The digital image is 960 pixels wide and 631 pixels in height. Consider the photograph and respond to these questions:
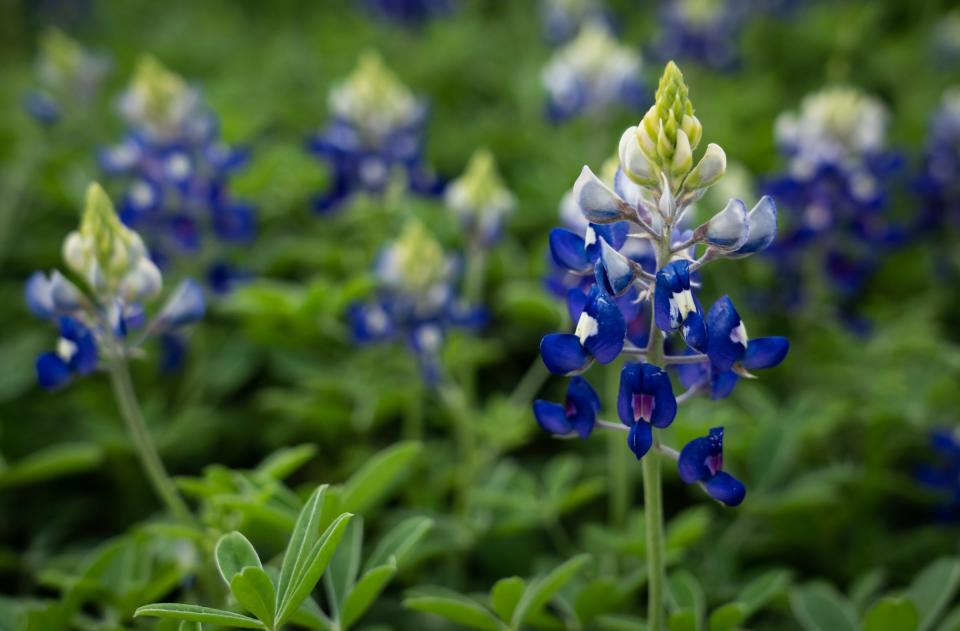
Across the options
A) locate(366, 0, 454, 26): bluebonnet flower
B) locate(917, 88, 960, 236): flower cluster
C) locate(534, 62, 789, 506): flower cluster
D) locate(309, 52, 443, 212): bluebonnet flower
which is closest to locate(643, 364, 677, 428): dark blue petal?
locate(534, 62, 789, 506): flower cluster

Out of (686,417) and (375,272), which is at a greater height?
(375,272)

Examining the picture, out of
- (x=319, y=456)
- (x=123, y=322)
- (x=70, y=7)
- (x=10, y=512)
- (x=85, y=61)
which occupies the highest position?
(x=70, y=7)

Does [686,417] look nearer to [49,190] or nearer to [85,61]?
[49,190]

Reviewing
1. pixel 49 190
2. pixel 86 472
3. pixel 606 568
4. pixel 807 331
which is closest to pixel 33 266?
pixel 49 190

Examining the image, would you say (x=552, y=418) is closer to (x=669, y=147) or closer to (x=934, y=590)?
(x=669, y=147)

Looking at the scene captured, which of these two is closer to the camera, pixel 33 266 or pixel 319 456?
pixel 319 456

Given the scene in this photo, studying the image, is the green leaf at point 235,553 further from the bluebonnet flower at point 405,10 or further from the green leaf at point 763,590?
the bluebonnet flower at point 405,10

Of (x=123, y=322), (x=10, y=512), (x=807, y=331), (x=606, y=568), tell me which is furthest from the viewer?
(x=807, y=331)

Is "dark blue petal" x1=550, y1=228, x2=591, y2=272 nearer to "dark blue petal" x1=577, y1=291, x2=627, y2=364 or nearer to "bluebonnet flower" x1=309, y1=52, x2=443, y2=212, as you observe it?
"dark blue petal" x1=577, y1=291, x2=627, y2=364
